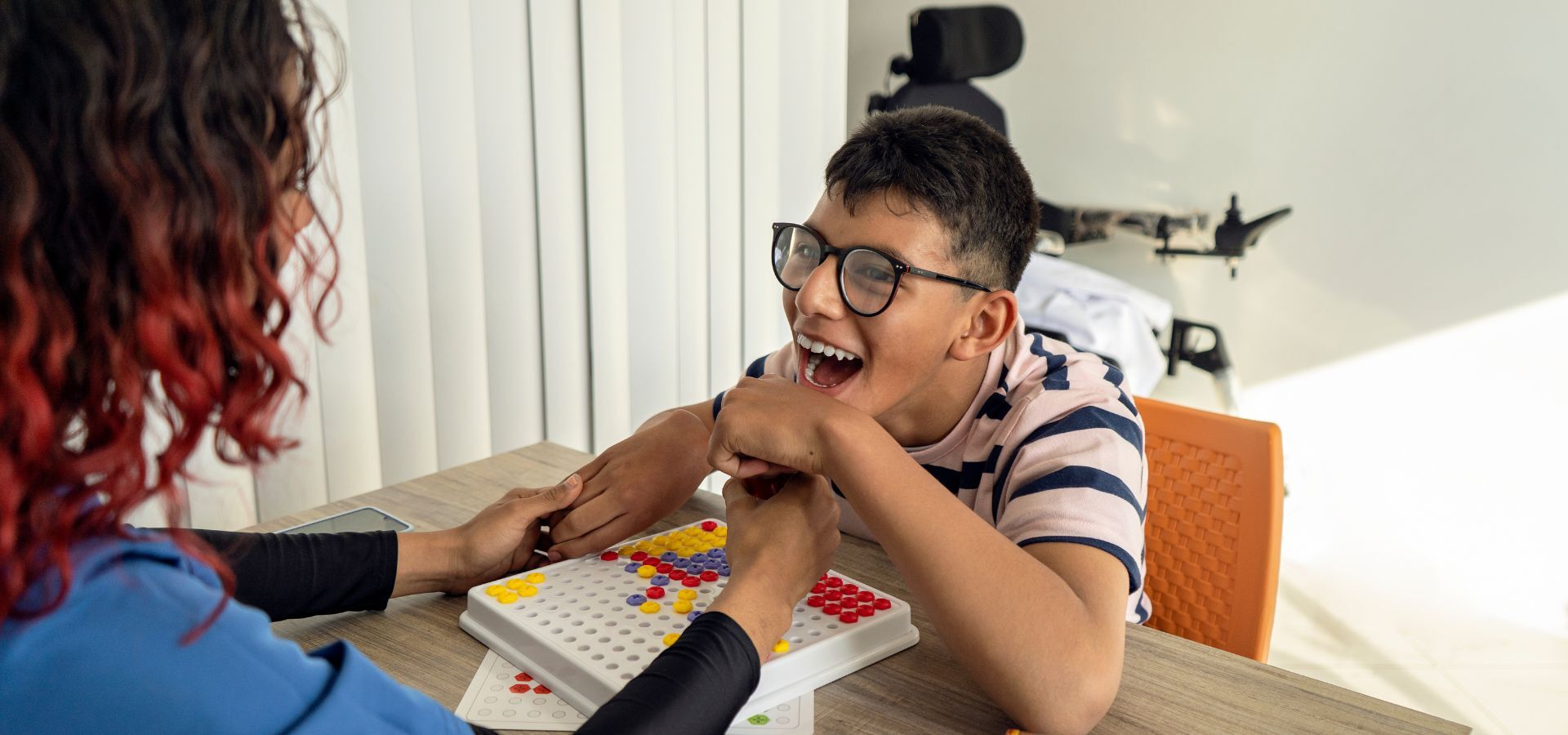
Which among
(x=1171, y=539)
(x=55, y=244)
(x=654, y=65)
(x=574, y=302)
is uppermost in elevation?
(x=654, y=65)

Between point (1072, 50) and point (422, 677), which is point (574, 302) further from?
point (1072, 50)

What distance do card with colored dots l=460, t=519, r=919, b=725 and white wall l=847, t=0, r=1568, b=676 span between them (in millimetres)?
2400

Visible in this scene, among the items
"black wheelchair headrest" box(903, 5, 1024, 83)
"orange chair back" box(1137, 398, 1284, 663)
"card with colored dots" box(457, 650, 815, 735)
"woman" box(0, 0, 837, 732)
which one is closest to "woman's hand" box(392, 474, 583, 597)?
"card with colored dots" box(457, 650, 815, 735)

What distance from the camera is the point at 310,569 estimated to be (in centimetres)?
89

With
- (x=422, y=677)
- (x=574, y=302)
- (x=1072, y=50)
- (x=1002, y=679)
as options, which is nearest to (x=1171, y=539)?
(x=1002, y=679)

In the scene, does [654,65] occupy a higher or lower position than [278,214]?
higher

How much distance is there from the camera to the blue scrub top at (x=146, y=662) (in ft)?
1.53

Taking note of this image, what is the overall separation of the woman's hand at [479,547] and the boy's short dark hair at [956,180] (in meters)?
0.44

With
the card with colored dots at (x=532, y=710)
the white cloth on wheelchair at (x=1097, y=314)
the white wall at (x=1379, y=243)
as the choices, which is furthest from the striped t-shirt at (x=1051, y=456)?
the white wall at (x=1379, y=243)

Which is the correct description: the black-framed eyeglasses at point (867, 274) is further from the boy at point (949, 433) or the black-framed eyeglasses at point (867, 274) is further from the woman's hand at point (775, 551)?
the woman's hand at point (775, 551)

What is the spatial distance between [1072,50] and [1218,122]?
54cm

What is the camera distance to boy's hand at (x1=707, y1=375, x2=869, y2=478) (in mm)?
896

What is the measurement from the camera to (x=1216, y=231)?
3.10m

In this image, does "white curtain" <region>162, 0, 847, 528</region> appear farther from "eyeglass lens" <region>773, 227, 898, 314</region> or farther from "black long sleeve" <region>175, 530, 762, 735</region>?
"eyeglass lens" <region>773, 227, 898, 314</region>
